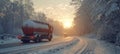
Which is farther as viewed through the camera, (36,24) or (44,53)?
(36,24)

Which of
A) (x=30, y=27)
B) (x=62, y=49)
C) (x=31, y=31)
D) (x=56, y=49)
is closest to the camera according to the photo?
(x=56, y=49)

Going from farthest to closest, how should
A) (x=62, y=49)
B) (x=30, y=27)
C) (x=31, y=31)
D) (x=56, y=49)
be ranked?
(x=30, y=27) < (x=31, y=31) < (x=62, y=49) < (x=56, y=49)

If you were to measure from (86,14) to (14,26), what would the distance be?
100ft

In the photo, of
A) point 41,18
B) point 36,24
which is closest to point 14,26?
point 41,18

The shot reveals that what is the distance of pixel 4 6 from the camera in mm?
94875

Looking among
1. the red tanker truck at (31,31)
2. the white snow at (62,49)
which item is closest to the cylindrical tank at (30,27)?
the red tanker truck at (31,31)

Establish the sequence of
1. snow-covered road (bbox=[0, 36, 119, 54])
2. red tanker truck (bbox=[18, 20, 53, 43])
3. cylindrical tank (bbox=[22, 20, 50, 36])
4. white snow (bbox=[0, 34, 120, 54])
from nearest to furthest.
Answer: snow-covered road (bbox=[0, 36, 119, 54]) < white snow (bbox=[0, 34, 120, 54]) < red tanker truck (bbox=[18, 20, 53, 43]) < cylindrical tank (bbox=[22, 20, 50, 36])

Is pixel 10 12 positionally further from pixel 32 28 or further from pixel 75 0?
pixel 32 28

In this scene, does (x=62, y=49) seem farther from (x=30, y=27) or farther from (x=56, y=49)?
(x=30, y=27)

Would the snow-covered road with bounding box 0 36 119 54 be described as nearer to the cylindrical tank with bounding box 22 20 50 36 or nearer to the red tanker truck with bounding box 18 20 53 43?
the red tanker truck with bounding box 18 20 53 43

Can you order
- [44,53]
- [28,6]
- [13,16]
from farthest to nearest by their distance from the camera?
[28,6] → [13,16] → [44,53]

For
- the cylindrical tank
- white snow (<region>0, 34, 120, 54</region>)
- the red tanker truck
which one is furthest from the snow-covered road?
the cylindrical tank

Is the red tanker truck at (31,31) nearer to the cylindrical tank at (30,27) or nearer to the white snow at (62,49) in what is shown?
the cylindrical tank at (30,27)

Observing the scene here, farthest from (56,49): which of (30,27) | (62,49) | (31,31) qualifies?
(30,27)
